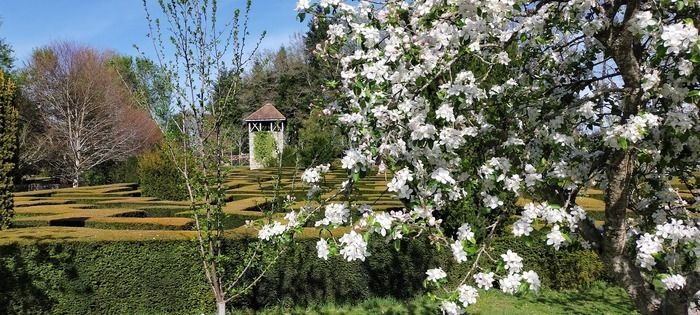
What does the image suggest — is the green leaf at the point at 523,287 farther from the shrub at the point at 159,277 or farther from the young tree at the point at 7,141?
the young tree at the point at 7,141

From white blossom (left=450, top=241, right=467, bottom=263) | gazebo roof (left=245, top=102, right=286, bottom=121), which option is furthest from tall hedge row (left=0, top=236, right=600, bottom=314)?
gazebo roof (left=245, top=102, right=286, bottom=121)

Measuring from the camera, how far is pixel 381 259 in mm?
6797

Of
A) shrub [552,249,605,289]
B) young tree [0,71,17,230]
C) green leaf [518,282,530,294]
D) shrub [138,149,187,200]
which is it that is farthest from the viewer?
shrub [138,149,187,200]

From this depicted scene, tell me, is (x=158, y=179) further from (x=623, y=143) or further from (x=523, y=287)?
(x=623, y=143)

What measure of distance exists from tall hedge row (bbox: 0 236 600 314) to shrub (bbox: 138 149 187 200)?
955 cm

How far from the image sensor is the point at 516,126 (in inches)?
113

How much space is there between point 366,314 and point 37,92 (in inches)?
1121

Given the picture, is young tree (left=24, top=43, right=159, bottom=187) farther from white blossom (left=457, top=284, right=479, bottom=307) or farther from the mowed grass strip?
white blossom (left=457, top=284, right=479, bottom=307)

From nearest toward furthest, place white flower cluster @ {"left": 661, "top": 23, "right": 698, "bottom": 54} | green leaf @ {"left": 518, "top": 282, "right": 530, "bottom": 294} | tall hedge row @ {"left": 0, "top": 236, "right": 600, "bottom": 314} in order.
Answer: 1. white flower cluster @ {"left": 661, "top": 23, "right": 698, "bottom": 54}
2. green leaf @ {"left": 518, "top": 282, "right": 530, "bottom": 294}
3. tall hedge row @ {"left": 0, "top": 236, "right": 600, "bottom": 314}

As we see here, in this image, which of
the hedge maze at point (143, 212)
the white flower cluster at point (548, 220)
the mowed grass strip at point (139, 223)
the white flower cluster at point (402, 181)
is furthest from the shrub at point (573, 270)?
the white flower cluster at point (402, 181)

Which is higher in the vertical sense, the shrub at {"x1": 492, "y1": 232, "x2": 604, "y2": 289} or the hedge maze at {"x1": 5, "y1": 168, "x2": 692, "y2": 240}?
the hedge maze at {"x1": 5, "y1": 168, "x2": 692, "y2": 240}

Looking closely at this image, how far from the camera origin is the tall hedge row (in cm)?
562

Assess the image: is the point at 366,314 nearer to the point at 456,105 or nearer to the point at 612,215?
the point at 612,215

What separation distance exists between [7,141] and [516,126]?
850cm
